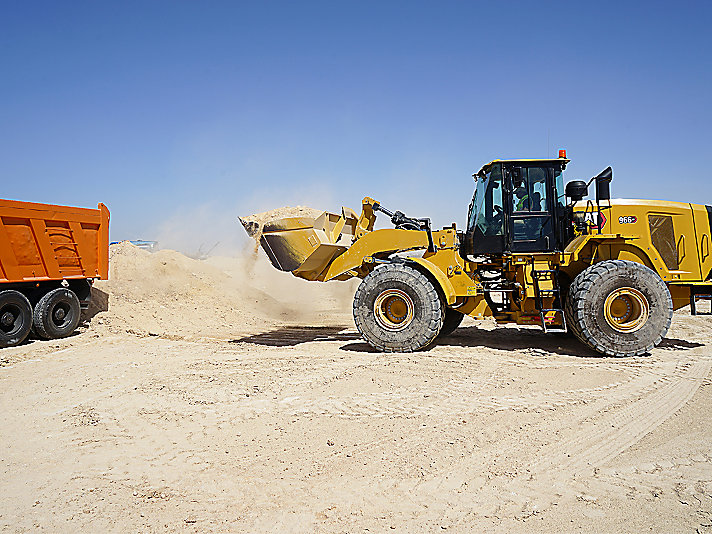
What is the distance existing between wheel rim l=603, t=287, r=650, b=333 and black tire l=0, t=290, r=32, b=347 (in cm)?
1021

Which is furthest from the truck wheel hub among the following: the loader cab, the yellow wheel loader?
the loader cab

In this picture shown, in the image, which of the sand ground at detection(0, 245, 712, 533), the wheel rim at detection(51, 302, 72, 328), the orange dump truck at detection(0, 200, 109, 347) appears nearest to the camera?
the sand ground at detection(0, 245, 712, 533)

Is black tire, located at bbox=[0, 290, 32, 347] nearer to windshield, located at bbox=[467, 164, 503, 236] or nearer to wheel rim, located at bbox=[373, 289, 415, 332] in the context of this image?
wheel rim, located at bbox=[373, 289, 415, 332]

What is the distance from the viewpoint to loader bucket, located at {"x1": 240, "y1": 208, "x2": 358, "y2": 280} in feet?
31.3

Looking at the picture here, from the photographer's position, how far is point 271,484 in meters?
3.91

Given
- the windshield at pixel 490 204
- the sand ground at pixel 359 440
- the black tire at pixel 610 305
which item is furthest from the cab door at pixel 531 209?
the sand ground at pixel 359 440

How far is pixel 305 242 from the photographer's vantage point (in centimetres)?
954

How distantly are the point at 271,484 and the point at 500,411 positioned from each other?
2502 millimetres

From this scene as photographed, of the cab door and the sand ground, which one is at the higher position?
the cab door

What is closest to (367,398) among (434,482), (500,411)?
(500,411)

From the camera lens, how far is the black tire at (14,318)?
34.6ft

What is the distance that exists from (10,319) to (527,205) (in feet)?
31.2

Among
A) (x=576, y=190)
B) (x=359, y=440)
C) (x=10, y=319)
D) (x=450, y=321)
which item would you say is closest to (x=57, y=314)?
(x=10, y=319)

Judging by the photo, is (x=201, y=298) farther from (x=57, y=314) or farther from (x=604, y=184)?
(x=604, y=184)
